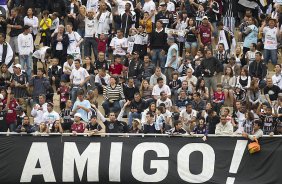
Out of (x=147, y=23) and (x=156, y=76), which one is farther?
(x=147, y=23)

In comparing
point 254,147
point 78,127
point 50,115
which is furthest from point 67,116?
point 254,147

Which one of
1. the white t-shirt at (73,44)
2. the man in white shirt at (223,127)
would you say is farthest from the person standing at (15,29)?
the man in white shirt at (223,127)

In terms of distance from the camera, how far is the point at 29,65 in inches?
1315

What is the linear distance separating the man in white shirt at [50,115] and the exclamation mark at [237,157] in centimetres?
540

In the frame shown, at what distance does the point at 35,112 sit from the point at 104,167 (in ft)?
14.2

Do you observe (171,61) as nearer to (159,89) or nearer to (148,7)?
(159,89)

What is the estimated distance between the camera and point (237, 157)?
88.2 ft

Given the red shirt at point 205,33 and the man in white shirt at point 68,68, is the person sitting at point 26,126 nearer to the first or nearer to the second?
the man in white shirt at point 68,68

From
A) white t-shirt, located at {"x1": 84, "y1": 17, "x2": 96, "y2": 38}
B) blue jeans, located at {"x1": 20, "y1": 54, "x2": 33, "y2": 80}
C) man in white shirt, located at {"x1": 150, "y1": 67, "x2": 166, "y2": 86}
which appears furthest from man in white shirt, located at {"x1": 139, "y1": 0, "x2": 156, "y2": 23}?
blue jeans, located at {"x1": 20, "y1": 54, "x2": 33, "y2": 80}

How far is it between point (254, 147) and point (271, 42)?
7627mm

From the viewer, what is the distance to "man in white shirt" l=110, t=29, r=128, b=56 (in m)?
33.8

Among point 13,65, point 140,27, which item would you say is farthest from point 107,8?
point 13,65

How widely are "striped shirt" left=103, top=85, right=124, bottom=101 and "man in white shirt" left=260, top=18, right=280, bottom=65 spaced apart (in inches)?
194

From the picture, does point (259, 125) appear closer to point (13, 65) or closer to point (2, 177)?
point (2, 177)
